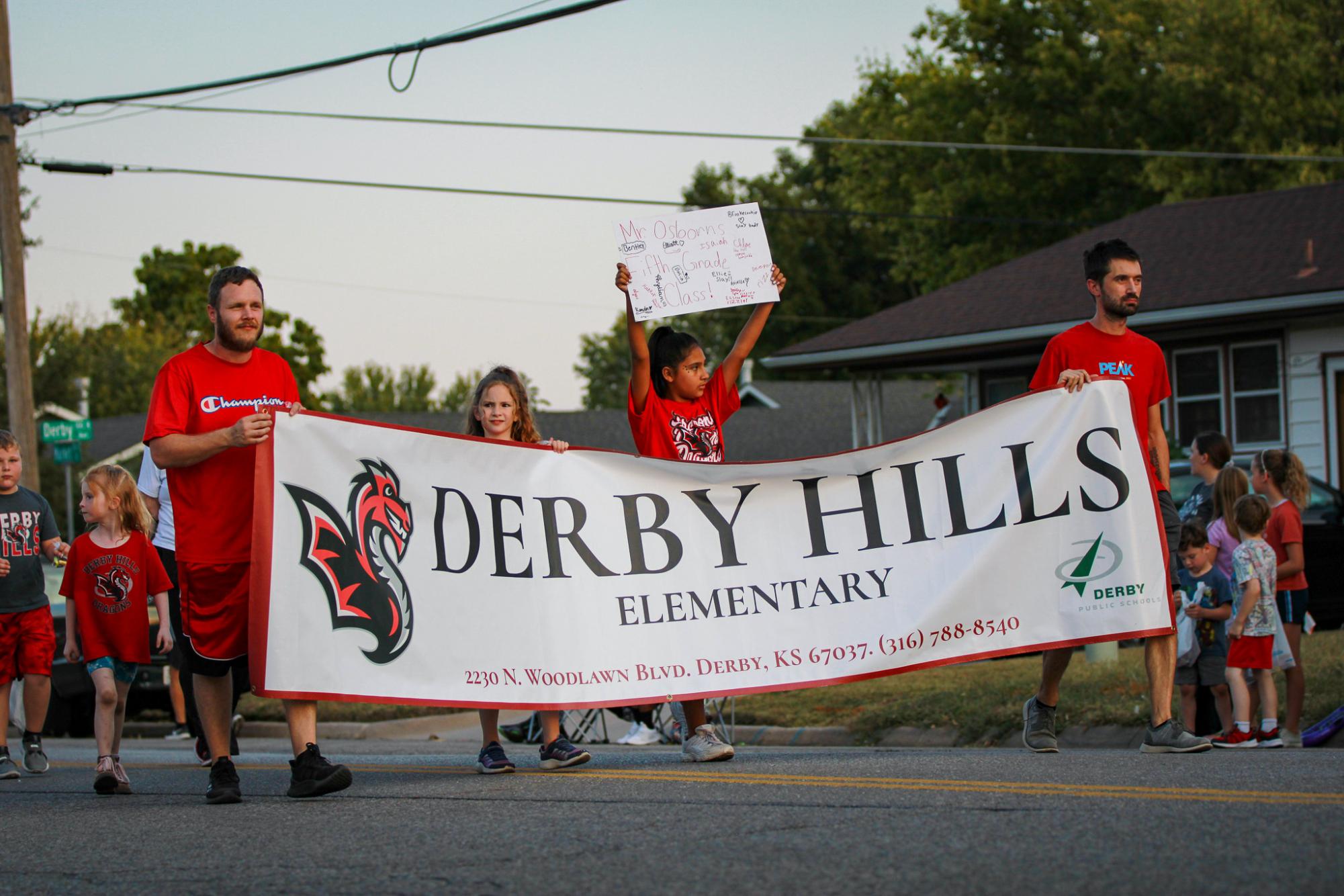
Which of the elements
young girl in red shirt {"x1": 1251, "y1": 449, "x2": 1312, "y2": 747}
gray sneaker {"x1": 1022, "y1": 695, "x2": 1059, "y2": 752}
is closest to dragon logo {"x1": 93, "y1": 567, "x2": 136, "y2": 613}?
gray sneaker {"x1": 1022, "y1": 695, "x2": 1059, "y2": 752}

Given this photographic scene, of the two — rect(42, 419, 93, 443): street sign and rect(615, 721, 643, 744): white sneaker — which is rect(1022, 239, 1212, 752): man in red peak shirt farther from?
rect(42, 419, 93, 443): street sign

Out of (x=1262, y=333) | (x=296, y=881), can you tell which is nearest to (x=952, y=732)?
(x=296, y=881)

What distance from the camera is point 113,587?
852 centimetres

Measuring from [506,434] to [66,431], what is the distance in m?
15.7

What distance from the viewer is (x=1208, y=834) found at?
443 centimetres

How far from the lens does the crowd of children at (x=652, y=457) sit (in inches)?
289

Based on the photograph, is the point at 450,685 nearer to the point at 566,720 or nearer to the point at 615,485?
the point at 615,485

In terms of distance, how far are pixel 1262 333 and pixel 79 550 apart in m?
17.7

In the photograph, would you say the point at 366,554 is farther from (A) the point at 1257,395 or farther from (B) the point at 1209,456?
(A) the point at 1257,395

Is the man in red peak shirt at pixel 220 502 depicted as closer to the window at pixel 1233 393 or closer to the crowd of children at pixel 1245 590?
the crowd of children at pixel 1245 590

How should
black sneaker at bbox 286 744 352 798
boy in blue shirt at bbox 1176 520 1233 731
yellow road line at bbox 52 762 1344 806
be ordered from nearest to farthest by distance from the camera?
yellow road line at bbox 52 762 1344 806, black sneaker at bbox 286 744 352 798, boy in blue shirt at bbox 1176 520 1233 731

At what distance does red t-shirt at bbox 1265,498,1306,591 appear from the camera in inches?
380

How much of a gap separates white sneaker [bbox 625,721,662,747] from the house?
471 inches

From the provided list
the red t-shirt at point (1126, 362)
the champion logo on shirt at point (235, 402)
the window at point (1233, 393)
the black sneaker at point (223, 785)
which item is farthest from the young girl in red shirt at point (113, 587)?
the window at point (1233, 393)
